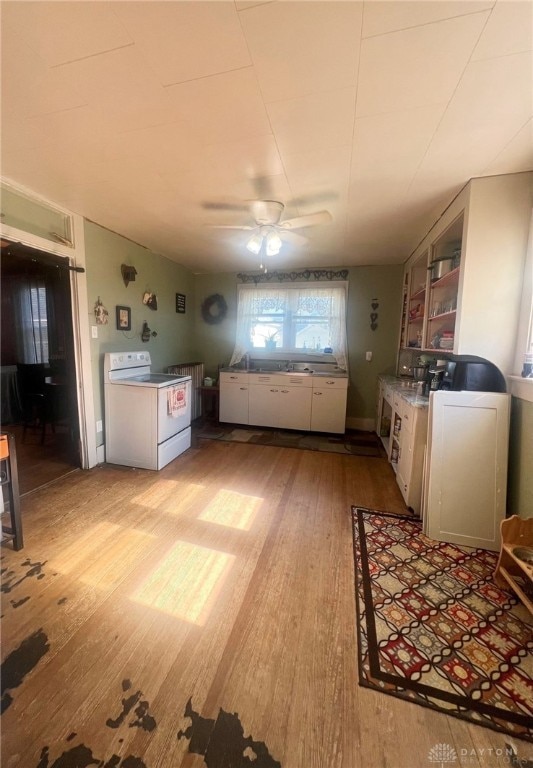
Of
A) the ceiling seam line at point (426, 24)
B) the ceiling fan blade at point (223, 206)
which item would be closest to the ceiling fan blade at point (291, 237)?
the ceiling fan blade at point (223, 206)

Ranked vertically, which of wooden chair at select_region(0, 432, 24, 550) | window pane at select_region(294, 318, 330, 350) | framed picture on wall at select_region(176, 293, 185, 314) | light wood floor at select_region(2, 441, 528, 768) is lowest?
light wood floor at select_region(2, 441, 528, 768)

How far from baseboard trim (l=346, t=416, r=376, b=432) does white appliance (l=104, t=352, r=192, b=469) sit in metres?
2.66

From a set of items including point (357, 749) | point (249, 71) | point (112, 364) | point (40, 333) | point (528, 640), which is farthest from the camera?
point (40, 333)

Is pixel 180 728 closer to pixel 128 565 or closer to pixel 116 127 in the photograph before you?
pixel 128 565

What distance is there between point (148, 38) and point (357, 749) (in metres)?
2.61

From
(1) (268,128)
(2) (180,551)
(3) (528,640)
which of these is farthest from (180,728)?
(1) (268,128)

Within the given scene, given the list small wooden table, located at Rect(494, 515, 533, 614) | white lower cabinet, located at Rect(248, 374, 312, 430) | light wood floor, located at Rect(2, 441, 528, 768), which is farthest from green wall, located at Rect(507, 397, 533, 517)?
white lower cabinet, located at Rect(248, 374, 312, 430)

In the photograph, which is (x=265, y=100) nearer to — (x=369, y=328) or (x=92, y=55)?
(x=92, y=55)

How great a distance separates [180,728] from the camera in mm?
960

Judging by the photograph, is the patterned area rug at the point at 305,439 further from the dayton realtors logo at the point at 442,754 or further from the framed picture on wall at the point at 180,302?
the dayton realtors logo at the point at 442,754

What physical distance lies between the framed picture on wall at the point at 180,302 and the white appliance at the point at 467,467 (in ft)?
12.3

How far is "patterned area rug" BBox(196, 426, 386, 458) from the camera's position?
11.6 feet

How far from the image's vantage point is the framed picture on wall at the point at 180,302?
4.37m

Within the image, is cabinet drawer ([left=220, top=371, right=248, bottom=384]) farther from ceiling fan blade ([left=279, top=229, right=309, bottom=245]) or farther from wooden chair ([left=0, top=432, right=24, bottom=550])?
wooden chair ([left=0, top=432, right=24, bottom=550])
